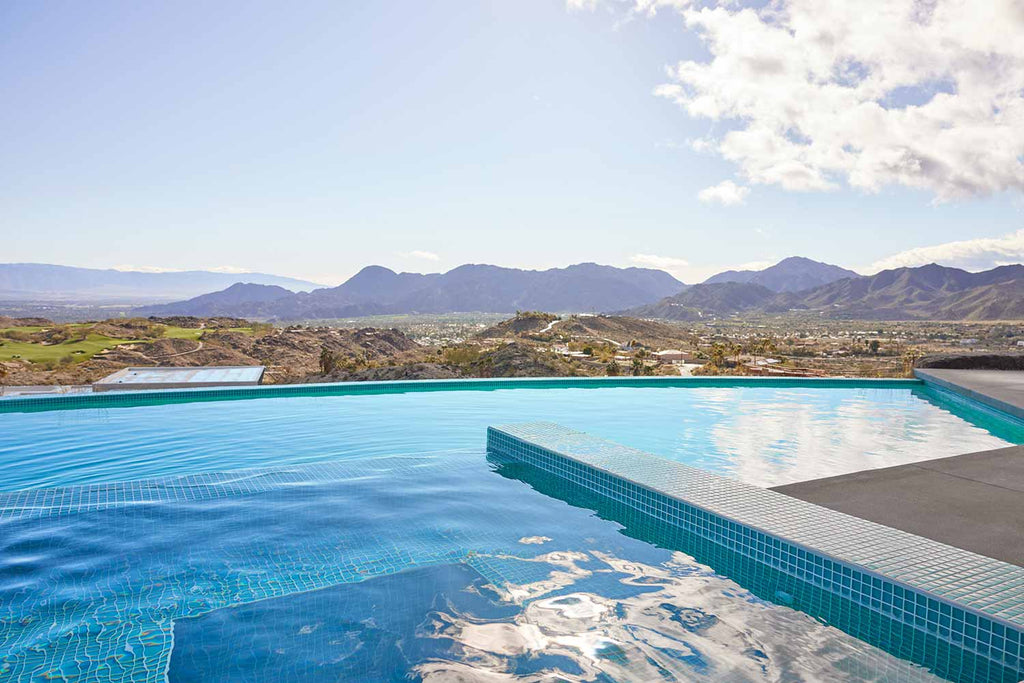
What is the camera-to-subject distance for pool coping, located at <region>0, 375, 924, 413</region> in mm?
7977

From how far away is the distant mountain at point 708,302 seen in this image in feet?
230

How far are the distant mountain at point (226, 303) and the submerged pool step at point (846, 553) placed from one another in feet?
238

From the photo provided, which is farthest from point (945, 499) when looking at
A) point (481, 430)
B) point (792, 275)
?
point (792, 275)

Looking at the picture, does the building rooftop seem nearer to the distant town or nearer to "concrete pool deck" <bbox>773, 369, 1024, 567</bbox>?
the distant town

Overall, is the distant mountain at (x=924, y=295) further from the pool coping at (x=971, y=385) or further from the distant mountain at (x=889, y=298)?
the pool coping at (x=971, y=385)

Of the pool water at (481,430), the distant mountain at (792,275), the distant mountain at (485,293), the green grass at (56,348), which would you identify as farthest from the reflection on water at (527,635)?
the distant mountain at (792,275)

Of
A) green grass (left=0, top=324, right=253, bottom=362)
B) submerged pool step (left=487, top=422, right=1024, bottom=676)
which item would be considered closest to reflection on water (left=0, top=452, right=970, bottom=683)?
submerged pool step (left=487, top=422, right=1024, bottom=676)

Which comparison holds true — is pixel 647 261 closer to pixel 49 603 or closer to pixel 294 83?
pixel 294 83

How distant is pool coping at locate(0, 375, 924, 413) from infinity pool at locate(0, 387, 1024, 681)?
1922mm

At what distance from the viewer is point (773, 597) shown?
2871 millimetres

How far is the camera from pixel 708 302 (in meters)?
→ 78.2

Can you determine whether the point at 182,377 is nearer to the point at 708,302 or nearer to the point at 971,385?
the point at 971,385

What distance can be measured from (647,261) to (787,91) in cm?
11184

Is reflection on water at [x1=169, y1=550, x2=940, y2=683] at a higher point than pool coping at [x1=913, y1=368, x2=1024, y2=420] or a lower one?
lower
